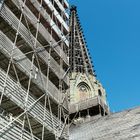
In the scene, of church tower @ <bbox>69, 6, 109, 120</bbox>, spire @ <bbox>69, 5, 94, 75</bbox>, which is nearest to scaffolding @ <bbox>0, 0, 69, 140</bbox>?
church tower @ <bbox>69, 6, 109, 120</bbox>

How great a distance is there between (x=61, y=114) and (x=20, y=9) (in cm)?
633

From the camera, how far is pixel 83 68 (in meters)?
52.3

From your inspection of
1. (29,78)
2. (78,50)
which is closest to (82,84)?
(78,50)

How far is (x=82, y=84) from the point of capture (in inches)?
1767

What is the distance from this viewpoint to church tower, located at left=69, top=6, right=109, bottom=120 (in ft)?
101

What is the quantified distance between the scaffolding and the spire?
95.1ft

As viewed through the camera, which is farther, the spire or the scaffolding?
A: the spire

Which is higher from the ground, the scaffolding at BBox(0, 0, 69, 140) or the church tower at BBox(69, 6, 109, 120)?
the church tower at BBox(69, 6, 109, 120)

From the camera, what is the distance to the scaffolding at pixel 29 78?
1434cm

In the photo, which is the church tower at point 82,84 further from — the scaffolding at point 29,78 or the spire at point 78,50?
the scaffolding at point 29,78

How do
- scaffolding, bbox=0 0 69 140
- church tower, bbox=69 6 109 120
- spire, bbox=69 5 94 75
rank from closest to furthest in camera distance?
scaffolding, bbox=0 0 69 140 < church tower, bbox=69 6 109 120 < spire, bbox=69 5 94 75

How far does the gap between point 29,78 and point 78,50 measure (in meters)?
42.6

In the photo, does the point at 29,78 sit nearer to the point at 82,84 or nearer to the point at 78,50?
the point at 82,84

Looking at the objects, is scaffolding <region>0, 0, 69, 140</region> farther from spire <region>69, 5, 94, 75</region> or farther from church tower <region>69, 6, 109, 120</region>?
spire <region>69, 5, 94, 75</region>
